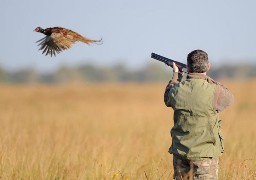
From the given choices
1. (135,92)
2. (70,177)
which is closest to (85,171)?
(70,177)

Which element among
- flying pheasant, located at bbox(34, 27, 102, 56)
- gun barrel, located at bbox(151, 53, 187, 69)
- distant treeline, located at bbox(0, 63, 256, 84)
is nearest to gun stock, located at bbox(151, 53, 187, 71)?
gun barrel, located at bbox(151, 53, 187, 69)

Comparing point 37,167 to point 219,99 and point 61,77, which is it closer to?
point 219,99

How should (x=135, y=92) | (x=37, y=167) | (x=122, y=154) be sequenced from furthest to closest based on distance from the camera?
(x=135, y=92) → (x=122, y=154) → (x=37, y=167)

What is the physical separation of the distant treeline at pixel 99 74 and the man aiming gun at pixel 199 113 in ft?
433

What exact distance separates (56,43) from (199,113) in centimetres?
240

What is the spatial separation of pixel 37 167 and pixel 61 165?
0.39 meters

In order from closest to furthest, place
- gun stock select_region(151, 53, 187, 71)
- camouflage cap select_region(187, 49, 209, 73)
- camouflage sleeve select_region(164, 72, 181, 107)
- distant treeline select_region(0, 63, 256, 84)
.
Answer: camouflage cap select_region(187, 49, 209, 73) < camouflage sleeve select_region(164, 72, 181, 107) < gun stock select_region(151, 53, 187, 71) < distant treeline select_region(0, 63, 256, 84)

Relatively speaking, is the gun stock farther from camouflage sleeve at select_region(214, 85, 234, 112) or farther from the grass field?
the grass field

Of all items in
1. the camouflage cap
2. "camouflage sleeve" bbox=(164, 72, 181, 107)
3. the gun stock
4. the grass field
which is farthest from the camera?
the grass field

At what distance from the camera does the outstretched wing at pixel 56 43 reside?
20.8 feet

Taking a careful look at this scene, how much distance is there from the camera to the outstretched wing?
20.8ft

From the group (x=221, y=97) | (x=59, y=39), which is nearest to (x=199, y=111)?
(x=221, y=97)

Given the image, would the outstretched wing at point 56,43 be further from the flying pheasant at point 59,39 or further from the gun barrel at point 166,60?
the gun barrel at point 166,60

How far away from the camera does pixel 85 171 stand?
20.3 feet
